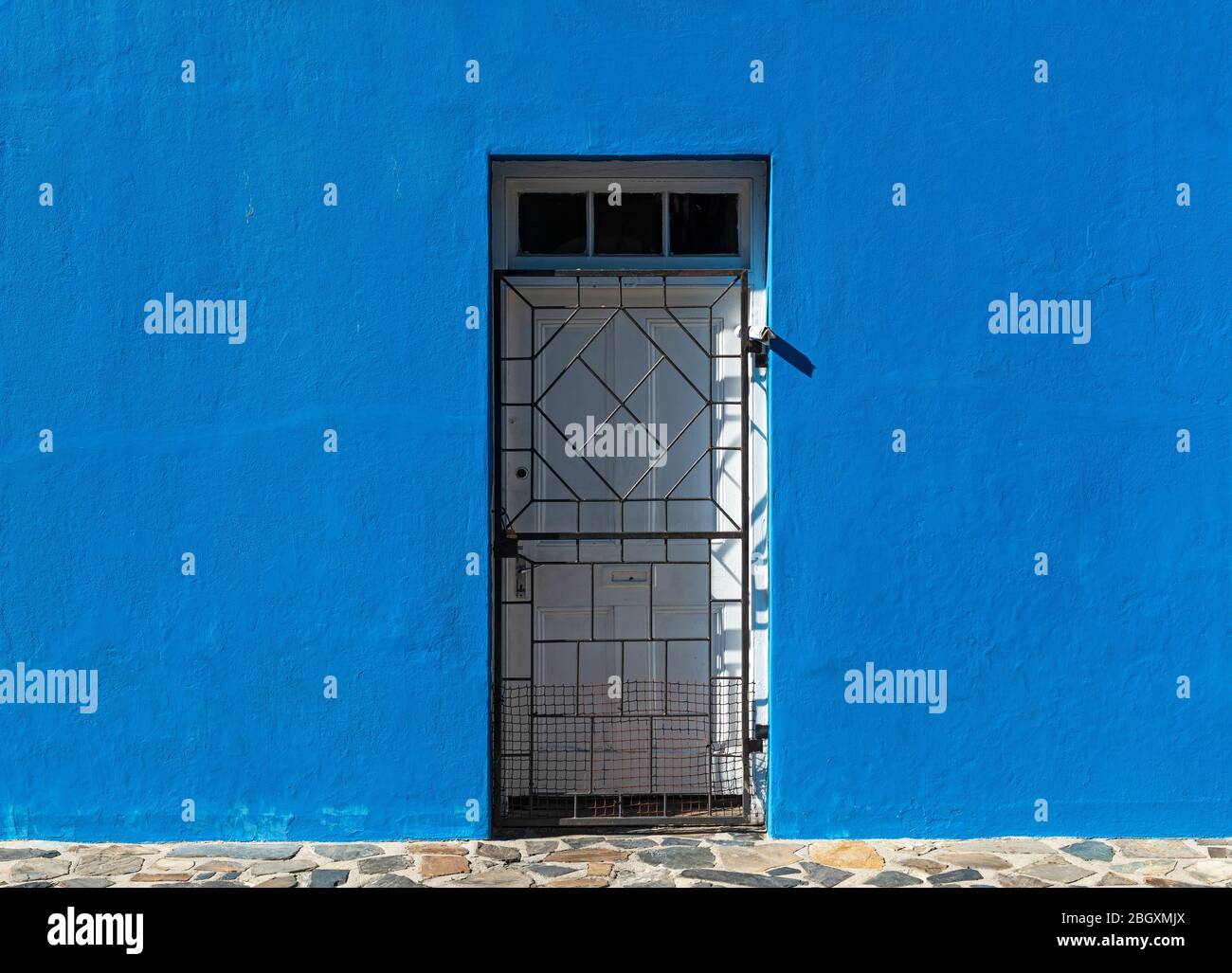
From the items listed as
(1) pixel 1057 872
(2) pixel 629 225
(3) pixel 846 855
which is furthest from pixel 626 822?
(2) pixel 629 225

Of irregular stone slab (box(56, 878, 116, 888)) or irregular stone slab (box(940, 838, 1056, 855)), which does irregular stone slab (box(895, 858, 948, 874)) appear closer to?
irregular stone slab (box(940, 838, 1056, 855))

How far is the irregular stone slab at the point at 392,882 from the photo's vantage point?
14.5 feet

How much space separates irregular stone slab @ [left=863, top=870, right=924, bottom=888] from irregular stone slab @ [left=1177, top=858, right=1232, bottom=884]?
1.05 metres

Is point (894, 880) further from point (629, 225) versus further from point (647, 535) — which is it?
point (629, 225)

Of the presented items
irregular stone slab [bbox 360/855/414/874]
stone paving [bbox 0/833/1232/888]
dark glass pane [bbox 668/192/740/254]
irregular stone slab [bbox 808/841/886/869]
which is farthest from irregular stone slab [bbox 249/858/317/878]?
dark glass pane [bbox 668/192/740/254]

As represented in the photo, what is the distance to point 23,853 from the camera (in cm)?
474

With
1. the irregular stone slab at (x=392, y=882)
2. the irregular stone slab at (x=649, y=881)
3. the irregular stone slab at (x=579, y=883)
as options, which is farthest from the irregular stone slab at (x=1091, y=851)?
the irregular stone slab at (x=392, y=882)

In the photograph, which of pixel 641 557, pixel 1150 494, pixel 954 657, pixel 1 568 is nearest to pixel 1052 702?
pixel 954 657

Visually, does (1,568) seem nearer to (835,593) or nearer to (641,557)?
(641,557)

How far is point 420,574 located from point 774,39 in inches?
103

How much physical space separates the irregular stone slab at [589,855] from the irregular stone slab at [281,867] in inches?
35.9

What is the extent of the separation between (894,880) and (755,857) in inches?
21.7

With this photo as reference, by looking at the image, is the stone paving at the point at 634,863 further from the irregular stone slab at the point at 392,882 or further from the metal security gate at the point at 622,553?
the metal security gate at the point at 622,553

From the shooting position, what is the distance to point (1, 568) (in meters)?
4.92
